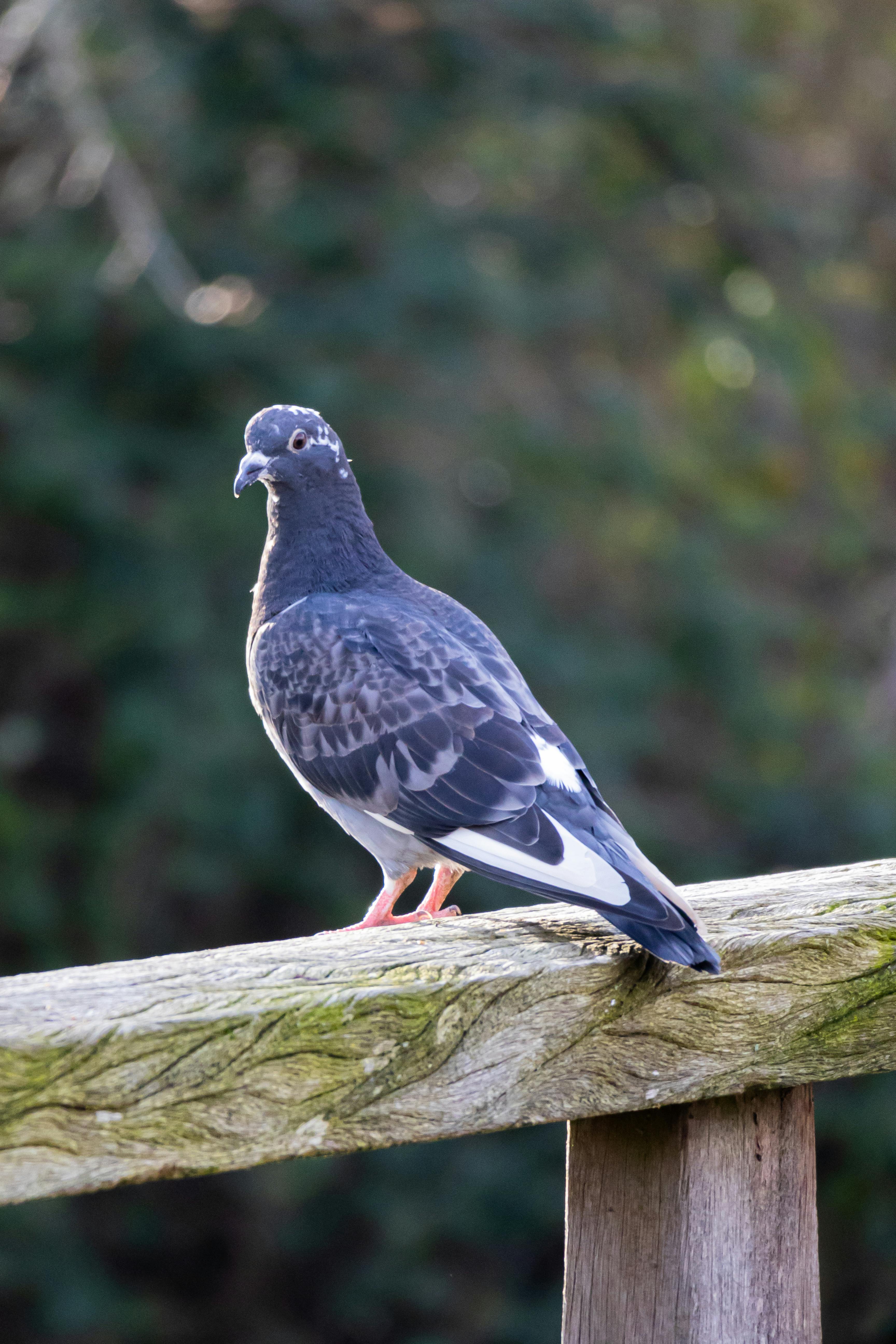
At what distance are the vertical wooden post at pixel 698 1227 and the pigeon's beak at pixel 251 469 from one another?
185cm

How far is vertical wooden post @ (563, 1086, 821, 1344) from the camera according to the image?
1.82 m

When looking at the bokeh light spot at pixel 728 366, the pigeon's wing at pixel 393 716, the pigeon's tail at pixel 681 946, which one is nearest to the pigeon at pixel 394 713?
the pigeon's wing at pixel 393 716

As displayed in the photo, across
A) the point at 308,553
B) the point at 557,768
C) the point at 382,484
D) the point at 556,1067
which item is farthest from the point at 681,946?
the point at 382,484

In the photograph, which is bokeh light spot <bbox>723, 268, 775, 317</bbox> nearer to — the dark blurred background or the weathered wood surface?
the dark blurred background

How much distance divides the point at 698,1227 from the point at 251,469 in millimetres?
2138

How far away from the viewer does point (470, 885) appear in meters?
7.82

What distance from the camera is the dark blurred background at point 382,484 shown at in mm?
7406

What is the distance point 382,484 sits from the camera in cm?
772

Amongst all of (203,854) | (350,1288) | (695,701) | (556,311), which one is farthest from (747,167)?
(350,1288)

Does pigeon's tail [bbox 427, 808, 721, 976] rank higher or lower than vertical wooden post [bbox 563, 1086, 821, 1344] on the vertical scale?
higher

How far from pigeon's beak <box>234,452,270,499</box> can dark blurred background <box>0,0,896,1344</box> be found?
3.65 m

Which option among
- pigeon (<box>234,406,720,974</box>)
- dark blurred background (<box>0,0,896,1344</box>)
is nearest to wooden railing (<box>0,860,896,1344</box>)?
pigeon (<box>234,406,720,974</box>)

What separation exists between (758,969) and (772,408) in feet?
28.3

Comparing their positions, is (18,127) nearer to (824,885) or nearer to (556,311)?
(556,311)
